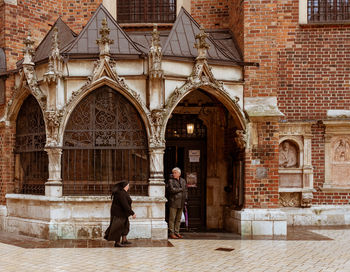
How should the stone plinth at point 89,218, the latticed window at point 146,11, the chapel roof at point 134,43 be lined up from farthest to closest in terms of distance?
the latticed window at point 146,11 → the chapel roof at point 134,43 → the stone plinth at point 89,218

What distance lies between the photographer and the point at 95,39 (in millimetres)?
10727

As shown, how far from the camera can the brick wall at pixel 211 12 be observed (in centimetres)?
1333

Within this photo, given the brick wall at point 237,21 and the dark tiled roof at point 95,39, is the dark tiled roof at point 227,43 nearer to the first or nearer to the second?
the brick wall at point 237,21

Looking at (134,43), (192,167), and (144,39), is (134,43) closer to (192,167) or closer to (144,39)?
(144,39)

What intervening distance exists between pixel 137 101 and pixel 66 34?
3195mm

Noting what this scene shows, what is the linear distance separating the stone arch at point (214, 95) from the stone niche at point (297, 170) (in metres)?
2.02

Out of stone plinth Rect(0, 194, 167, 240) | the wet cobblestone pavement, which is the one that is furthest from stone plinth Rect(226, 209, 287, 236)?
stone plinth Rect(0, 194, 167, 240)

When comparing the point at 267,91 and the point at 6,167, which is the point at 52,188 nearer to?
the point at 6,167

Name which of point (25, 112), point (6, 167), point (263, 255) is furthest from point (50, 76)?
point (263, 255)

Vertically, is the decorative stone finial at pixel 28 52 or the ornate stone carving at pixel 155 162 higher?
the decorative stone finial at pixel 28 52

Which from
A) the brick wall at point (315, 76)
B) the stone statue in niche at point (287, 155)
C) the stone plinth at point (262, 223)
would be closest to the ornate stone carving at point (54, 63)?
the stone plinth at point (262, 223)

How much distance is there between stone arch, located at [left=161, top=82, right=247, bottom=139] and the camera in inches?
406

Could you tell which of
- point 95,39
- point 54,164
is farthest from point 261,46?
point 54,164

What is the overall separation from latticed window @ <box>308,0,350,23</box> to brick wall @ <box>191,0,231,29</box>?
2332mm
